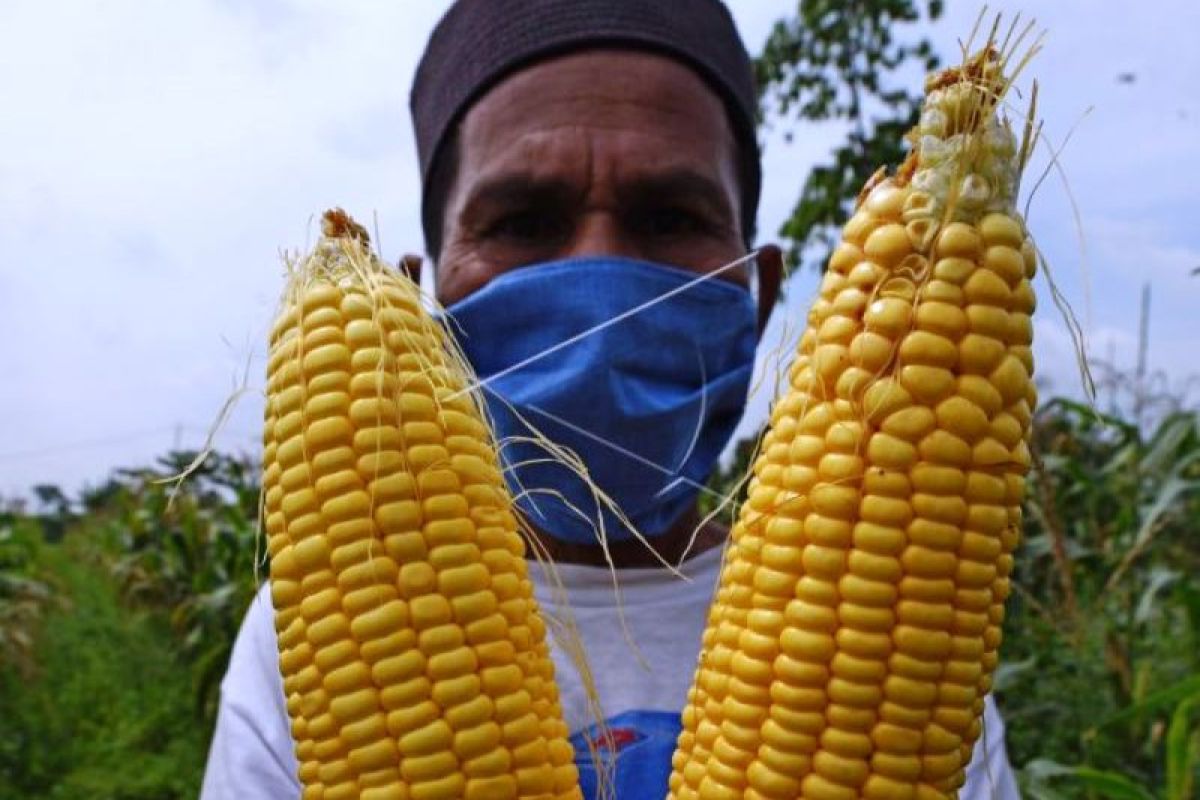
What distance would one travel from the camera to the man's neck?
2.01m

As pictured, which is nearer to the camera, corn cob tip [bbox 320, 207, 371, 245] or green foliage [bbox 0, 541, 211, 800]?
corn cob tip [bbox 320, 207, 371, 245]

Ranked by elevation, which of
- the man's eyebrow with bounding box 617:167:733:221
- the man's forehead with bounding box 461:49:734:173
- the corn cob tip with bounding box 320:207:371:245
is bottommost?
the corn cob tip with bounding box 320:207:371:245

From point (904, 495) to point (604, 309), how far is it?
89 cm

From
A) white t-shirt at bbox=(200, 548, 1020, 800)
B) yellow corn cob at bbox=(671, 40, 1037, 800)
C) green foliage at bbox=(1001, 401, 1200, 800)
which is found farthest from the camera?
green foliage at bbox=(1001, 401, 1200, 800)

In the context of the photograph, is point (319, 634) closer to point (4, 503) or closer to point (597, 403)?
point (597, 403)

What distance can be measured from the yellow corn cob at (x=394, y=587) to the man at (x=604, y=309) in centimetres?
57

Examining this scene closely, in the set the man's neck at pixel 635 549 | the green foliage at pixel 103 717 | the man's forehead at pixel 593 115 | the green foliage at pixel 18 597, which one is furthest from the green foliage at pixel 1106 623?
the green foliage at pixel 18 597

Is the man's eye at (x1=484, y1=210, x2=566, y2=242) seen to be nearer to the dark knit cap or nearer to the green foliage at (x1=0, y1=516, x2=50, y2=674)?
the dark knit cap

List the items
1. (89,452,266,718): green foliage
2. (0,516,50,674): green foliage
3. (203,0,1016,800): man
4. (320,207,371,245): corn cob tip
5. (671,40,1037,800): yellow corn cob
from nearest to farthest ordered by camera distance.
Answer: (671,40,1037,800): yellow corn cob
(320,207,371,245): corn cob tip
(203,0,1016,800): man
(89,452,266,718): green foliage
(0,516,50,674): green foliage

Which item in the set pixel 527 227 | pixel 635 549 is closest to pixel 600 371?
pixel 527 227

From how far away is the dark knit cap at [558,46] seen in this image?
2.02 m

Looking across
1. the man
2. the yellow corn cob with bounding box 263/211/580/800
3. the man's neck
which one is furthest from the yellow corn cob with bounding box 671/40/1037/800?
the man's neck

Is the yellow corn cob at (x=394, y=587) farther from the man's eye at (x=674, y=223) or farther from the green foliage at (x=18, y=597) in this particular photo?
the green foliage at (x=18, y=597)

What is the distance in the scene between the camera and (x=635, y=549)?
6.81 ft
